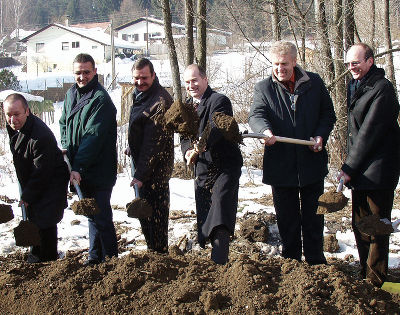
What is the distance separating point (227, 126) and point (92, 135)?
1.24 m

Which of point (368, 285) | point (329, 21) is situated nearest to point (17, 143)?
point (368, 285)

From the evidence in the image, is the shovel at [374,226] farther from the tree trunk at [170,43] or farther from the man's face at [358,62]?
the tree trunk at [170,43]

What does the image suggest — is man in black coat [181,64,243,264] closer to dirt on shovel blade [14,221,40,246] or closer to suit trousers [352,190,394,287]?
suit trousers [352,190,394,287]

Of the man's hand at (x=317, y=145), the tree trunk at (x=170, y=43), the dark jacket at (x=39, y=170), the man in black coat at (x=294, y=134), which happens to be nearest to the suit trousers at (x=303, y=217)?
the man in black coat at (x=294, y=134)

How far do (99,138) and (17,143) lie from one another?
70 centimetres

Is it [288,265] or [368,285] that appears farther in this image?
[288,265]

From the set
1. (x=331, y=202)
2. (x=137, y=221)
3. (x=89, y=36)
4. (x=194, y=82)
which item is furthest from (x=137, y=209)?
(x=89, y=36)

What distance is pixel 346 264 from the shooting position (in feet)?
15.2

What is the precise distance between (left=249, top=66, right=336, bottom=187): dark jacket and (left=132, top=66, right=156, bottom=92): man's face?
0.99 meters

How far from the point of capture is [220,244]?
12.9 feet

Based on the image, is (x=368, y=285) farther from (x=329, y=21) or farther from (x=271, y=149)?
(x=329, y=21)

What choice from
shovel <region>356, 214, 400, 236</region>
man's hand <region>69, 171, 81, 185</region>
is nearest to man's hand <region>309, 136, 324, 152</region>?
shovel <region>356, 214, 400, 236</region>

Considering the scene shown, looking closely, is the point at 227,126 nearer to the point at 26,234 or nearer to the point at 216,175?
the point at 216,175

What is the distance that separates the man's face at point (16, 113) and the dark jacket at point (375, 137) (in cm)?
267
